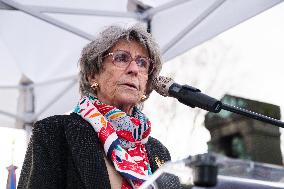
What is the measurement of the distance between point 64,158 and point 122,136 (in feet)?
0.89

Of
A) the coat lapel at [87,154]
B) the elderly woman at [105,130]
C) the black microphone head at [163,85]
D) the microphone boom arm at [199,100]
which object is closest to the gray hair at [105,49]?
the elderly woman at [105,130]

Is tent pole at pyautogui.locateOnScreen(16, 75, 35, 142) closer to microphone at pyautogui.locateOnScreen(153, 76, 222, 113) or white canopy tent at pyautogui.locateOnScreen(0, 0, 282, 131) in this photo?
white canopy tent at pyautogui.locateOnScreen(0, 0, 282, 131)

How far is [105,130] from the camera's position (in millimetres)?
1805

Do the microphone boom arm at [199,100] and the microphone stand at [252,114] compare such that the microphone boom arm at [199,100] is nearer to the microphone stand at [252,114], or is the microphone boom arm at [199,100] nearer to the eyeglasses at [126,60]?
the microphone stand at [252,114]

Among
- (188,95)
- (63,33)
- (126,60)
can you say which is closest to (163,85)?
(188,95)

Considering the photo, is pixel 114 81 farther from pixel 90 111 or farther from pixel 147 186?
pixel 147 186

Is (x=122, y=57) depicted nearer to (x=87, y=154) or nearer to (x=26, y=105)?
(x=87, y=154)

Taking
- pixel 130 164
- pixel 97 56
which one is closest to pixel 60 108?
pixel 97 56

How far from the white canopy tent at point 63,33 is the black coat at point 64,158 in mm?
2003

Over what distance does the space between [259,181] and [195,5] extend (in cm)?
338

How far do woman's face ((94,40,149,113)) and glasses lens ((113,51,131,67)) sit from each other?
18mm

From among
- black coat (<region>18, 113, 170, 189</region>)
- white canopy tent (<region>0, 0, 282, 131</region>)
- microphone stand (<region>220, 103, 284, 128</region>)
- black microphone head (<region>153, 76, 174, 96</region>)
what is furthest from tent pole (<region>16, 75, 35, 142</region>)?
microphone stand (<region>220, 103, 284, 128</region>)

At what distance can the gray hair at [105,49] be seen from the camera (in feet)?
6.74

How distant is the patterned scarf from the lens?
171 centimetres
